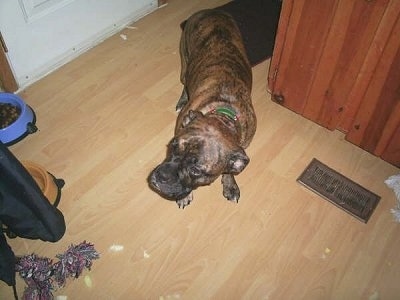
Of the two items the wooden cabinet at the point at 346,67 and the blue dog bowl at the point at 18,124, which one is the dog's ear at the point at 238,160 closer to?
the wooden cabinet at the point at 346,67

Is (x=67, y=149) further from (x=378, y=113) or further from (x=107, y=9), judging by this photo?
(x=378, y=113)

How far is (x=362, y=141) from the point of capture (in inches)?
113

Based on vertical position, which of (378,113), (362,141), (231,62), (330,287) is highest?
(231,62)

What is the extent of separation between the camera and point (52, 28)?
320 centimetres

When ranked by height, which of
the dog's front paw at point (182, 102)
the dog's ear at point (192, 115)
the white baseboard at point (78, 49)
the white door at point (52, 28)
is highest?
the dog's ear at point (192, 115)

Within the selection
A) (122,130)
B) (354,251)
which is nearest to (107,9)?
(122,130)

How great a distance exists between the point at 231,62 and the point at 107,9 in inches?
70.3

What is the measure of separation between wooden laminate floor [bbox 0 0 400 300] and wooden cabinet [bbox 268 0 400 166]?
0.66 feet

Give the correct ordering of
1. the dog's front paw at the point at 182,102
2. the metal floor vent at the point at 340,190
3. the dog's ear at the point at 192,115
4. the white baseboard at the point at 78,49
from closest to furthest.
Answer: the dog's ear at the point at 192,115, the metal floor vent at the point at 340,190, the dog's front paw at the point at 182,102, the white baseboard at the point at 78,49

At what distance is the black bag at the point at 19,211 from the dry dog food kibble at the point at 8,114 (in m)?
0.92

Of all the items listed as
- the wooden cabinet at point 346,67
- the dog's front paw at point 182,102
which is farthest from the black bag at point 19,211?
the wooden cabinet at point 346,67

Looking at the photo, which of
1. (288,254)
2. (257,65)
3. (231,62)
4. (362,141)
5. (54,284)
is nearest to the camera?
(54,284)

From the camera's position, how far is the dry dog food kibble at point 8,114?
2.77m

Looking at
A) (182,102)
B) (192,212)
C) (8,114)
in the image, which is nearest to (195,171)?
(192,212)
